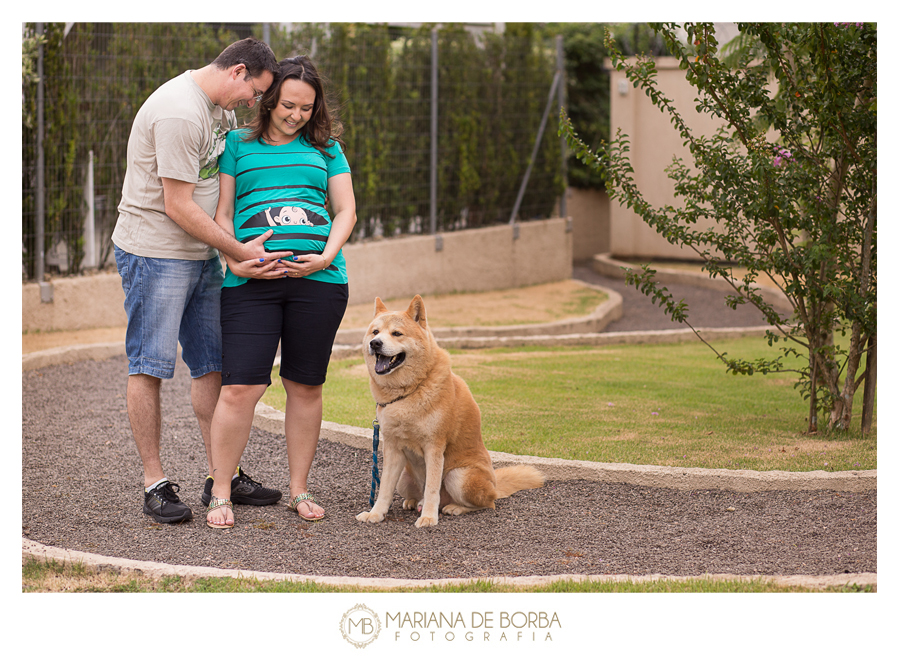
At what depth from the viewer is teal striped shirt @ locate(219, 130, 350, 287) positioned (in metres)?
4.08

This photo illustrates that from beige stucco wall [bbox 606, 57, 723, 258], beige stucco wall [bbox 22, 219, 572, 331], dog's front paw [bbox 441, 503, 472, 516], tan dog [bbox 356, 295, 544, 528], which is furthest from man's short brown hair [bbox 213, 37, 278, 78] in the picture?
beige stucco wall [bbox 606, 57, 723, 258]

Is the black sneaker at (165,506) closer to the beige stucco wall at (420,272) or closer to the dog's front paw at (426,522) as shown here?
the dog's front paw at (426,522)

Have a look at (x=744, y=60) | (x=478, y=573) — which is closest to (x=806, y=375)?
(x=744, y=60)

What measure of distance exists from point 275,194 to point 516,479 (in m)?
2.02

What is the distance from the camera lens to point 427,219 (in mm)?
13734

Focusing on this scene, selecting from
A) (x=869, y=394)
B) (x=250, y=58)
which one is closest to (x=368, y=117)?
(x=869, y=394)

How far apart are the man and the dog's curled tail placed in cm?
165

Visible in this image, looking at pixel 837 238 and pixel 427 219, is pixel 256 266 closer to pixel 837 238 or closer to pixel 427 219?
pixel 837 238

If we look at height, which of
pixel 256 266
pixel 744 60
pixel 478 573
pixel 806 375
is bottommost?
pixel 478 573

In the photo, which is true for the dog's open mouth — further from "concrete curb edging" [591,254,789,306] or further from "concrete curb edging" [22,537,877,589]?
"concrete curb edging" [591,254,789,306]

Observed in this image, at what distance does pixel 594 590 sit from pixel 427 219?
10.6 m

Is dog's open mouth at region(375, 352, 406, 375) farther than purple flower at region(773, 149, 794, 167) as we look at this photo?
No

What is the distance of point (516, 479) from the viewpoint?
15.7ft
